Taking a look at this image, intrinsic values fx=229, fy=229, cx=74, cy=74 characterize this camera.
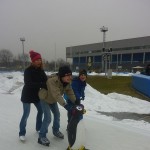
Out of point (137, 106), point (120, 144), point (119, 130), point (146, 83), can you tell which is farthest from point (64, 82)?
point (146, 83)

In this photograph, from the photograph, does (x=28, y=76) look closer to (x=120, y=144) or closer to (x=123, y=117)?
(x=120, y=144)

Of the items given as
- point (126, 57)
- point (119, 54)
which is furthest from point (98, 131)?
point (119, 54)

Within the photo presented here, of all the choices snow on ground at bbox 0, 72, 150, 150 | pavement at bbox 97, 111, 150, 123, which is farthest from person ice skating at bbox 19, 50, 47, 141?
pavement at bbox 97, 111, 150, 123

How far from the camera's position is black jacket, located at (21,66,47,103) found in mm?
3961

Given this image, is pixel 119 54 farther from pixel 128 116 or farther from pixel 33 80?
pixel 33 80

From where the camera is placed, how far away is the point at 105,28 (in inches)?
1603

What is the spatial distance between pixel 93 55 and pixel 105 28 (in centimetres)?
2894

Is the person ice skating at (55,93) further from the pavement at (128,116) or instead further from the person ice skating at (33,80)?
the pavement at (128,116)

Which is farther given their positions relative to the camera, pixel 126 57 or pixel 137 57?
pixel 126 57

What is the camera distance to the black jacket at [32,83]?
3961 mm

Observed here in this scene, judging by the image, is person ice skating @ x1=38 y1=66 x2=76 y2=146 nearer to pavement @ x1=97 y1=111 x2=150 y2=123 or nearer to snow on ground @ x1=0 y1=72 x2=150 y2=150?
snow on ground @ x1=0 y1=72 x2=150 y2=150

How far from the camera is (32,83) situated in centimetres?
398

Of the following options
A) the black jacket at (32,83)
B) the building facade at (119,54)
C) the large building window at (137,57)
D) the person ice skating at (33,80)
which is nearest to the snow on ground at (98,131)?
the person ice skating at (33,80)

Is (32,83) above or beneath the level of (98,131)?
above
